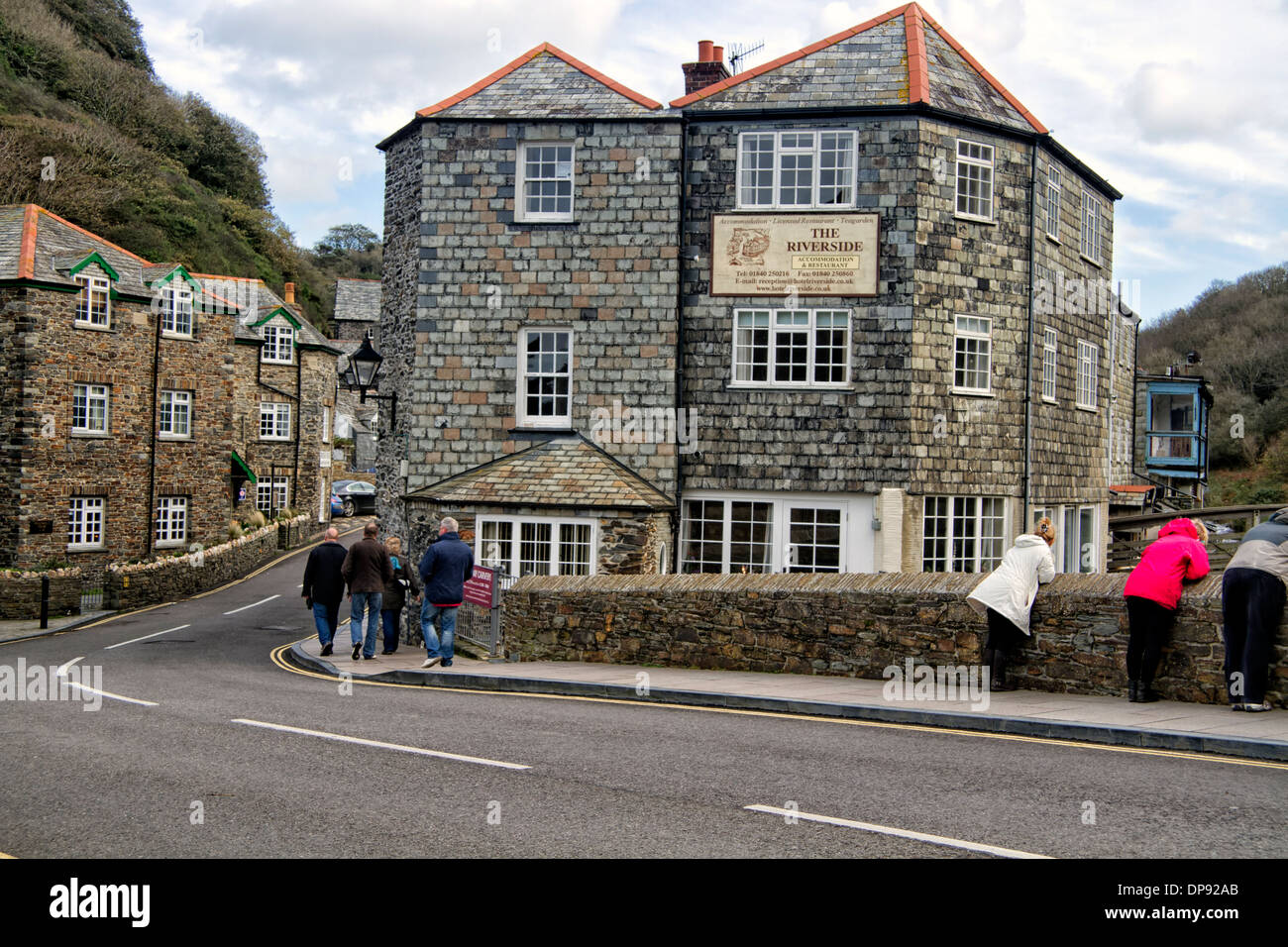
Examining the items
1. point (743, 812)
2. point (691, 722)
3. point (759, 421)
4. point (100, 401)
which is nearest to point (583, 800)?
point (743, 812)

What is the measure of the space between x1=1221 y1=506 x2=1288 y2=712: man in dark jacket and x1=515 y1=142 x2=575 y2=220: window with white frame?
1366cm

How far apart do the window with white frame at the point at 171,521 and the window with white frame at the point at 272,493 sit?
A: 1062 cm

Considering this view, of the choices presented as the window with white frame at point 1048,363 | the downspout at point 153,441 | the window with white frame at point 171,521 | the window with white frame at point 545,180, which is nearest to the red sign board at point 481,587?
the window with white frame at point 545,180

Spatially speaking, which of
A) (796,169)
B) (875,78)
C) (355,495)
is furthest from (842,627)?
(355,495)

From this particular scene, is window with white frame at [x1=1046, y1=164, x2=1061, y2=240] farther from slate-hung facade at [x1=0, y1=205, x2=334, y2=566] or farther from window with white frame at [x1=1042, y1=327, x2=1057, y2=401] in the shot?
slate-hung facade at [x1=0, y1=205, x2=334, y2=566]

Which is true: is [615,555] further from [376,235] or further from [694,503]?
[376,235]

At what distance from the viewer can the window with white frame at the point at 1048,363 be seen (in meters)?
21.6

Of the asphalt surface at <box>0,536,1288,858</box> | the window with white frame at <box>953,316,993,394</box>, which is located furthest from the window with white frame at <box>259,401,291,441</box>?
the asphalt surface at <box>0,536,1288,858</box>

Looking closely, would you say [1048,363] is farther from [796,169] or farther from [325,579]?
[325,579]

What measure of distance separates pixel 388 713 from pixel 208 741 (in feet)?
6.61

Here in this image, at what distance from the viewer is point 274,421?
4959cm

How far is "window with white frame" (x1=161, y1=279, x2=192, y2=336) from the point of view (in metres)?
36.6

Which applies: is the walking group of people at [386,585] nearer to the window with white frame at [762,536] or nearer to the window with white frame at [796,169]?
the window with white frame at [762,536]
